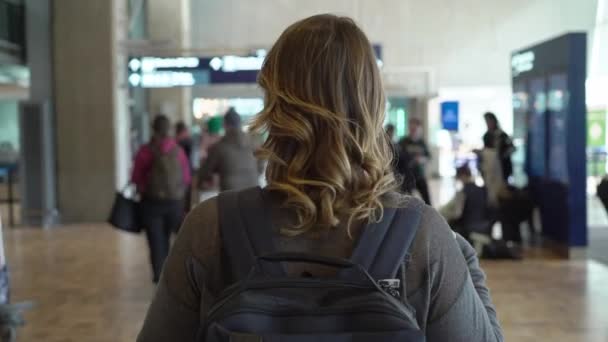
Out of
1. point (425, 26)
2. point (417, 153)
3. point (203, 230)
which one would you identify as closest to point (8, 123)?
point (425, 26)

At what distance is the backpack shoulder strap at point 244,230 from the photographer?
4.05 feet

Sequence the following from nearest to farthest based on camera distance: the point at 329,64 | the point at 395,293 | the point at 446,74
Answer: the point at 395,293, the point at 329,64, the point at 446,74

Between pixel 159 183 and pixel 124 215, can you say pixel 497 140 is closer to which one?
pixel 159 183

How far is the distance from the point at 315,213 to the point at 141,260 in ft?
25.9

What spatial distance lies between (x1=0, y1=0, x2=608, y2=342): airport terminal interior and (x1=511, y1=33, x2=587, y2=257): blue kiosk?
0.08ft

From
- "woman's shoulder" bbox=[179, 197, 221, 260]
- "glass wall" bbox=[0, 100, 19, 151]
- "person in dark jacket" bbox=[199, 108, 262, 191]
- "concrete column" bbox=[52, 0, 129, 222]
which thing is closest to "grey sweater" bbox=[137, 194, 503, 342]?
"woman's shoulder" bbox=[179, 197, 221, 260]

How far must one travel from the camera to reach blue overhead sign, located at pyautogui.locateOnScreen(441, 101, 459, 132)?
1853cm

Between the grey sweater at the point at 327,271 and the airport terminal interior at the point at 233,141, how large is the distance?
0.02 m

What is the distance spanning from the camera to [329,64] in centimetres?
131

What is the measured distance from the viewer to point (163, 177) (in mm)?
6977

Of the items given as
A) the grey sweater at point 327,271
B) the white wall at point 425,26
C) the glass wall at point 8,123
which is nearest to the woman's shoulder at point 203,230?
the grey sweater at point 327,271

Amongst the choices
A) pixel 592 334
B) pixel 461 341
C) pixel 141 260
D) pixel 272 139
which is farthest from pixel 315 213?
pixel 141 260

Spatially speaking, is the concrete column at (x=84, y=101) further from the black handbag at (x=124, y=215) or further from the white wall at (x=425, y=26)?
the black handbag at (x=124, y=215)

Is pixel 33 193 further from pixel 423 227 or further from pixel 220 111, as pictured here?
pixel 423 227
